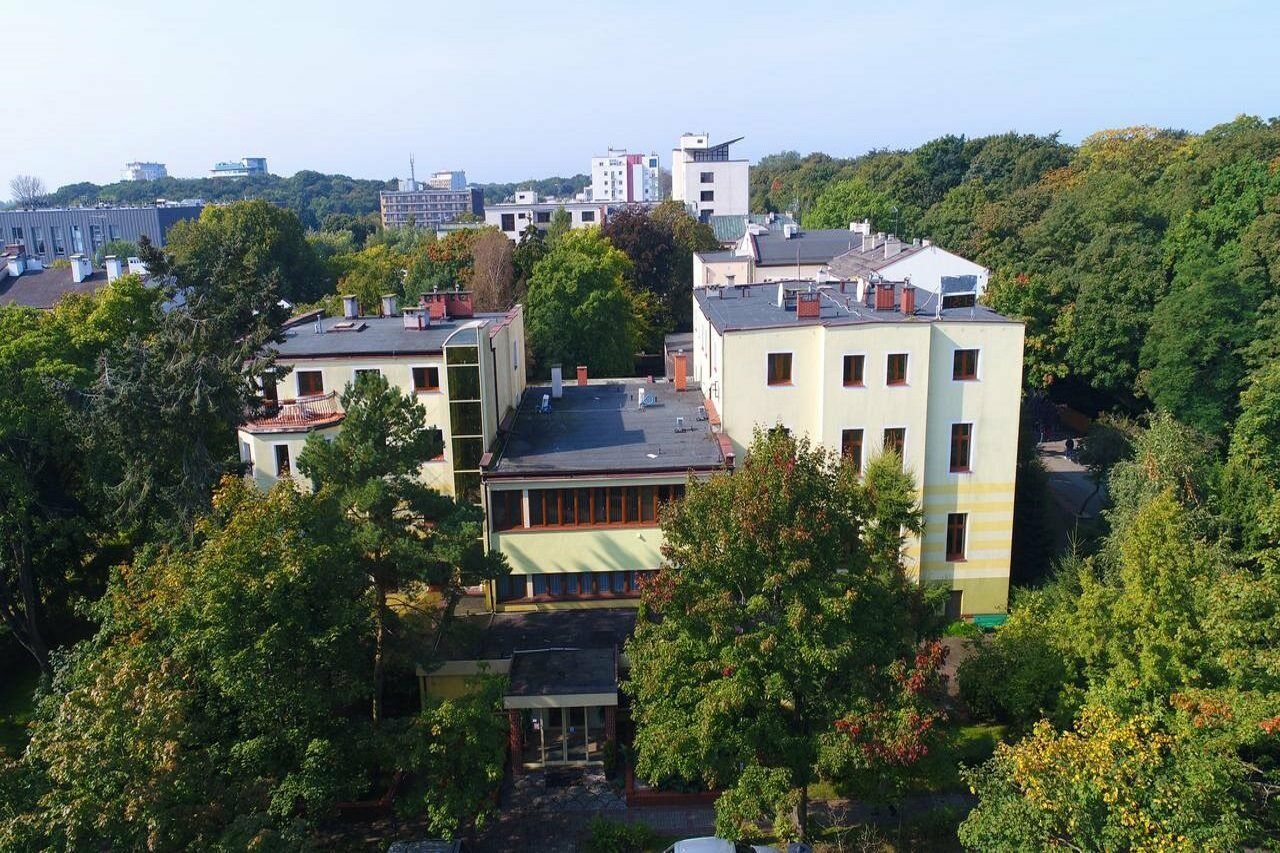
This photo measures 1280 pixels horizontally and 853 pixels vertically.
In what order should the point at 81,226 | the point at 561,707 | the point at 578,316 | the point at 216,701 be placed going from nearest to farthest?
the point at 216,701 < the point at 561,707 < the point at 578,316 < the point at 81,226

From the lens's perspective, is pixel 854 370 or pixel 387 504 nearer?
pixel 387 504

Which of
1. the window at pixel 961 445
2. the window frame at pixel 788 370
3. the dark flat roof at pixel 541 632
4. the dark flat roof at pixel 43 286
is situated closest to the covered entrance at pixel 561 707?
the dark flat roof at pixel 541 632

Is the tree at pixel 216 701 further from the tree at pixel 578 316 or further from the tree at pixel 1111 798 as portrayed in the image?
the tree at pixel 578 316

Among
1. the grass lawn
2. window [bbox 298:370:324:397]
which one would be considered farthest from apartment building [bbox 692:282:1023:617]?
the grass lawn

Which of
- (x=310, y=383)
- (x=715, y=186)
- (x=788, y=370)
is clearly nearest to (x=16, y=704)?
(x=310, y=383)

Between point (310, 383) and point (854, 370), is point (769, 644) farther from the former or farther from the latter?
point (310, 383)

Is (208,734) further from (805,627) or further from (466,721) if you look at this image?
(805,627)

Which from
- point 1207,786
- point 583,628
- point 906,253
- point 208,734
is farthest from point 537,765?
point 906,253
